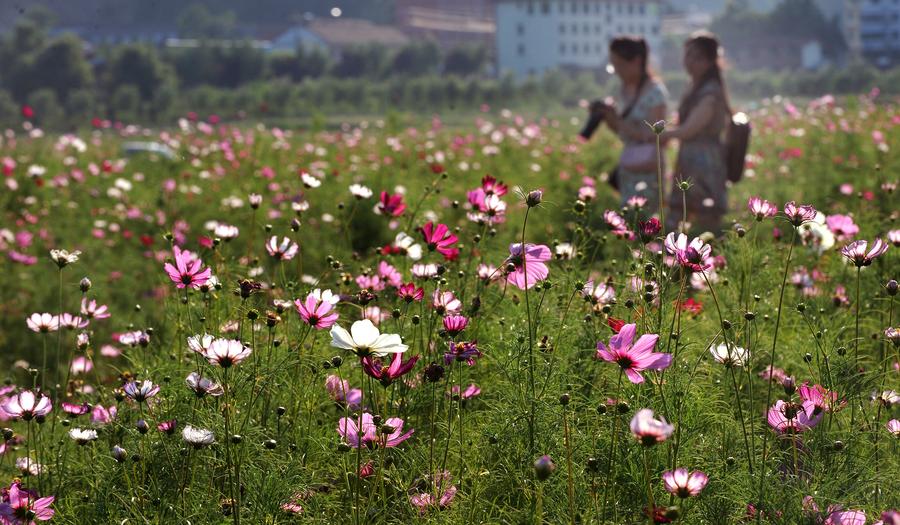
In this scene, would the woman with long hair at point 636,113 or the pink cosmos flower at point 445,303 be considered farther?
the woman with long hair at point 636,113

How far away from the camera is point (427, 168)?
777cm

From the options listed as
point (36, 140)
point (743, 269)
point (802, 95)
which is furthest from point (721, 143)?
point (802, 95)

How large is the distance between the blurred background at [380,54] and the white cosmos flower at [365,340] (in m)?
8.85

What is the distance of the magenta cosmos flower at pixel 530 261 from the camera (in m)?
1.82

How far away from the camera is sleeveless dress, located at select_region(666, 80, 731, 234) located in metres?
5.77

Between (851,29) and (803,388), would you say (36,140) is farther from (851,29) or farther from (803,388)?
(851,29)

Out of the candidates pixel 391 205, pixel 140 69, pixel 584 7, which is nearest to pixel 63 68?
pixel 140 69

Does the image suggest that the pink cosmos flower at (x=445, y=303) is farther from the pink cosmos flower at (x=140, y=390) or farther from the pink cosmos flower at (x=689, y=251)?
the pink cosmos flower at (x=140, y=390)

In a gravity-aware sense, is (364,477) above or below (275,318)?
below

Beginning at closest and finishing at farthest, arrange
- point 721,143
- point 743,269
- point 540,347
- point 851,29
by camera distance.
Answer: point 540,347 < point 743,269 < point 721,143 < point 851,29

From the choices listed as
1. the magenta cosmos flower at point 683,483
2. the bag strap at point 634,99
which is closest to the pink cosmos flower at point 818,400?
the magenta cosmos flower at point 683,483

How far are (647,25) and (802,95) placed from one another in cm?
2799

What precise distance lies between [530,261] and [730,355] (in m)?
0.39

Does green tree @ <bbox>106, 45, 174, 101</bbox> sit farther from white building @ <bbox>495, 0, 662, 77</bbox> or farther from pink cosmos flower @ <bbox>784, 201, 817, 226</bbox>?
pink cosmos flower @ <bbox>784, 201, 817, 226</bbox>
